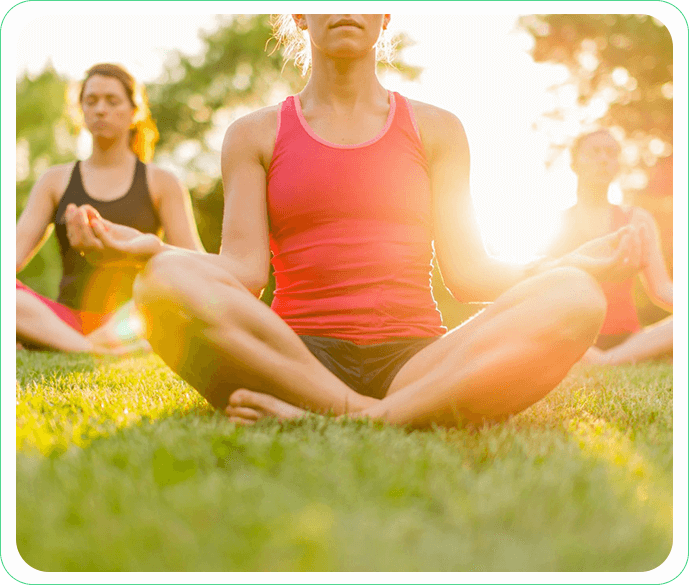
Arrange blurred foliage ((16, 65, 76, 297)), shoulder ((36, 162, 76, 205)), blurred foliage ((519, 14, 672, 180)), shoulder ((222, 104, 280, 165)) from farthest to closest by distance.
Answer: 1. blurred foliage ((16, 65, 76, 297))
2. shoulder ((36, 162, 76, 205))
3. blurred foliage ((519, 14, 672, 180))
4. shoulder ((222, 104, 280, 165))

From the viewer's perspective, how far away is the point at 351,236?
2.45 meters

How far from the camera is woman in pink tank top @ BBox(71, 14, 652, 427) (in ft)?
6.73

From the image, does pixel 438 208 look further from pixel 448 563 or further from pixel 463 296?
pixel 448 563

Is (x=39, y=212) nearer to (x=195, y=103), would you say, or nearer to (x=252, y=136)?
(x=252, y=136)

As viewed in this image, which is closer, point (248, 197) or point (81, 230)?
point (81, 230)

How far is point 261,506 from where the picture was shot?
1322 millimetres

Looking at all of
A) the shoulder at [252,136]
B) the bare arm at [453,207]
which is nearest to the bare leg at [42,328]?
the shoulder at [252,136]

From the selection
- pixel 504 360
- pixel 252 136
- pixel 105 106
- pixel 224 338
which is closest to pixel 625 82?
pixel 252 136

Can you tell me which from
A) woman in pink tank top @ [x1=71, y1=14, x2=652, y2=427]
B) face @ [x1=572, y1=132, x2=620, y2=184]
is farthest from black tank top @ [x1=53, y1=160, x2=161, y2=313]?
face @ [x1=572, y1=132, x2=620, y2=184]

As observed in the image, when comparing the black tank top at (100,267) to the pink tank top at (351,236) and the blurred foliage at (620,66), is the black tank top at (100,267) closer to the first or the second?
the pink tank top at (351,236)

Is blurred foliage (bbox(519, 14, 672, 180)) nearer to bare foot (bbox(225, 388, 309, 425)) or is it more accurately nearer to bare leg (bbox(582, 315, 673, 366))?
bare leg (bbox(582, 315, 673, 366))

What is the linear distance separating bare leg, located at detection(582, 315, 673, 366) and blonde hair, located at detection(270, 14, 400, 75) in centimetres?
300

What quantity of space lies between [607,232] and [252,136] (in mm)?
3411

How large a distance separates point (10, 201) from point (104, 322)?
2.66 metres
